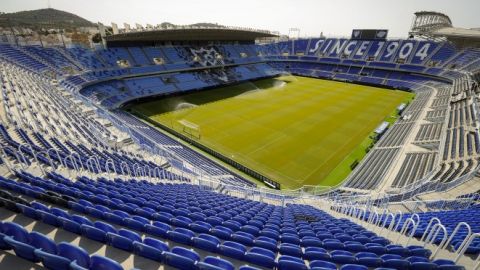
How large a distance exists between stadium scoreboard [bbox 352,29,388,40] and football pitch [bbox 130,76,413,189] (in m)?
17.6

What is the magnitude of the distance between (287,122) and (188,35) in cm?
3181

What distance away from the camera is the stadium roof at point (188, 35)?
4527 centimetres

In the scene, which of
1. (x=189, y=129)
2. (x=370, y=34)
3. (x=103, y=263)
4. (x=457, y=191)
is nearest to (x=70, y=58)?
(x=189, y=129)

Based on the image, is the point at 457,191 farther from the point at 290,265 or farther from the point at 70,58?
the point at 70,58

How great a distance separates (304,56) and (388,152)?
53045mm

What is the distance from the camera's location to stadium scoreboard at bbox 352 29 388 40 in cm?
6231

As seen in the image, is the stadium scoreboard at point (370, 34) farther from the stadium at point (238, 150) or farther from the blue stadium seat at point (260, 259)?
the blue stadium seat at point (260, 259)

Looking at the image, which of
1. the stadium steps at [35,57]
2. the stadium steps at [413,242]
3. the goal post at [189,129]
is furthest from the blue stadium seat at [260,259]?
the stadium steps at [35,57]

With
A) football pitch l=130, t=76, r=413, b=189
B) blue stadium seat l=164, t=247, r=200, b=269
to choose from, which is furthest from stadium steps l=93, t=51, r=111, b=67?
blue stadium seat l=164, t=247, r=200, b=269

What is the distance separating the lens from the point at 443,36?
55688mm

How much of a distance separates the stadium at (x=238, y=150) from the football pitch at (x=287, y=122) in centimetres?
29

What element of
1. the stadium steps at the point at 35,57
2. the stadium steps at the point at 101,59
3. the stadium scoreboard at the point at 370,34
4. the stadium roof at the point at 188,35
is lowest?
the stadium steps at the point at 35,57

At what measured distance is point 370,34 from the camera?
2530 inches

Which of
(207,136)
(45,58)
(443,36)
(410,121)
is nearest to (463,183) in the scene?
(410,121)
